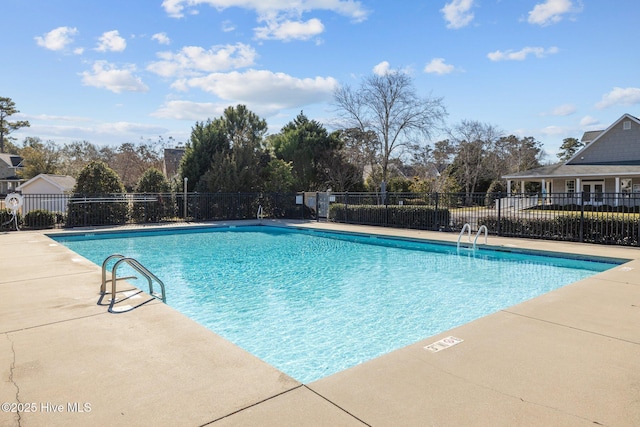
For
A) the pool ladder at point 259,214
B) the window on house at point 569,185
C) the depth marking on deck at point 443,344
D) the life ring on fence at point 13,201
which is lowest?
the depth marking on deck at point 443,344

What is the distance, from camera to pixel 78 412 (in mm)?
2480

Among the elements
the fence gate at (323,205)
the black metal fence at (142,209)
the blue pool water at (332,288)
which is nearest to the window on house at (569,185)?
the fence gate at (323,205)

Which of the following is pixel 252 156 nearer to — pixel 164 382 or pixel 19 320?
pixel 19 320

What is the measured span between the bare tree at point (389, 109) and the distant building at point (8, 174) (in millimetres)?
33334

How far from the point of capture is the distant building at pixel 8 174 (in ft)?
127

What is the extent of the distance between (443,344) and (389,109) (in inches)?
941

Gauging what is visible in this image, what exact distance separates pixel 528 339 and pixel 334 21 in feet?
44.7

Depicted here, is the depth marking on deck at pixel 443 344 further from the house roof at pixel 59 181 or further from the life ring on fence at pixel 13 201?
the house roof at pixel 59 181

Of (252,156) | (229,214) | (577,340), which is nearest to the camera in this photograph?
(577,340)

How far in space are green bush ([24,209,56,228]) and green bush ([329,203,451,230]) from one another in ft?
36.9

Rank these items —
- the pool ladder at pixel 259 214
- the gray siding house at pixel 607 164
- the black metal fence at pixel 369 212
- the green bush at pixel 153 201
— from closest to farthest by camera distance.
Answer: the black metal fence at pixel 369 212, the green bush at pixel 153 201, the pool ladder at pixel 259 214, the gray siding house at pixel 607 164

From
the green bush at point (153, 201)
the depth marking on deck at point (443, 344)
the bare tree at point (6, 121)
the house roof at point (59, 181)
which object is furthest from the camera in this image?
the bare tree at point (6, 121)

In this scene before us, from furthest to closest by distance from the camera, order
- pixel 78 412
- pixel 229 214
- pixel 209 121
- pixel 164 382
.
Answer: pixel 209 121
pixel 229 214
pixel 164 382
pixel 78 412

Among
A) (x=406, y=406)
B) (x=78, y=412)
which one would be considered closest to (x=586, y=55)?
(x=406, y=406)
